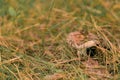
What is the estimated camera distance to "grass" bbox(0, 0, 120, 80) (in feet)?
6.43

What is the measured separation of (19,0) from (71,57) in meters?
0.95

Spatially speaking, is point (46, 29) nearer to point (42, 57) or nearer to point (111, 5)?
point (42, 57)

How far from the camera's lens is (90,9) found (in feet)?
9.12

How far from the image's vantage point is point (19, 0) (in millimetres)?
2822

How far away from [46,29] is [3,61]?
2.06ft

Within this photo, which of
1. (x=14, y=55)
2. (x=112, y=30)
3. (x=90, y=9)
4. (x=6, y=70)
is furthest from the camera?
(x=90, y=9)

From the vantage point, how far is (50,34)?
246cm

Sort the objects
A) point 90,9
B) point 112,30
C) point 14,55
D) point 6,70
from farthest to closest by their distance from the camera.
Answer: point 90,9, point 112,30, point 14,55, point 6,70

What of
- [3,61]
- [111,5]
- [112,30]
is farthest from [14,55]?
[111,5]

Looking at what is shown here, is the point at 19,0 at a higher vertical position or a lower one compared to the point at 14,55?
higher

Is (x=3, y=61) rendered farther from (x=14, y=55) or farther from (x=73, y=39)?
(x=73, y=39)

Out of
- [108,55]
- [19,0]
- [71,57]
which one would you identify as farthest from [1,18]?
[108,55]

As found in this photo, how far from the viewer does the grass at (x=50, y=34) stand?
196 cm

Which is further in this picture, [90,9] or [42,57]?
[90,9]
